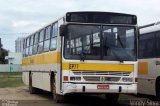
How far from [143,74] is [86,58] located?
17.9 ft

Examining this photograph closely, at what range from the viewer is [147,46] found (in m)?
21.1

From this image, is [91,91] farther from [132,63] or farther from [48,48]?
[48,48]

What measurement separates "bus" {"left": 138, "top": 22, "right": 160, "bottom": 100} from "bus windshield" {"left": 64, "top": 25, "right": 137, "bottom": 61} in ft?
10.6

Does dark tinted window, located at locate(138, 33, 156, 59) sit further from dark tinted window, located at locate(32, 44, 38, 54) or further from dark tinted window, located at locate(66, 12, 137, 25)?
dark tinted window, located at locate(32, 44, 38, 54)

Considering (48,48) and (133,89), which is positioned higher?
(48,48)

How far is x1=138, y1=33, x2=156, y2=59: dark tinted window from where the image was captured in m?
20.4

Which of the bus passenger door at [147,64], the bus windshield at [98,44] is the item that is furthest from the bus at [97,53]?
the bus passenger door at [147,64]

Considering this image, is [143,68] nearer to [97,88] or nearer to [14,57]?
[97,88]

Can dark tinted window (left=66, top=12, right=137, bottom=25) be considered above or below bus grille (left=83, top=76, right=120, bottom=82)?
above

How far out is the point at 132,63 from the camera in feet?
54.6

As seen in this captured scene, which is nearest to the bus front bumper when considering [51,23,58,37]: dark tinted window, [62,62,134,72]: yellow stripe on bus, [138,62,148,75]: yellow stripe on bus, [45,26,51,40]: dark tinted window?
[62,62,134,72]: yellow stripe on bus

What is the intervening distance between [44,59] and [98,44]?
190 inches

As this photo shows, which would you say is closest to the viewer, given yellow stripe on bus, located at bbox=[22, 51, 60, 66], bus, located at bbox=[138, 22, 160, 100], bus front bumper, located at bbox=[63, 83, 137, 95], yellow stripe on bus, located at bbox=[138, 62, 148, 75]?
bus front bumper, located at bbox=[63, 83, 137, 95]

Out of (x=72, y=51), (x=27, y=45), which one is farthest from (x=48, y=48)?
(x=27, y=45)
